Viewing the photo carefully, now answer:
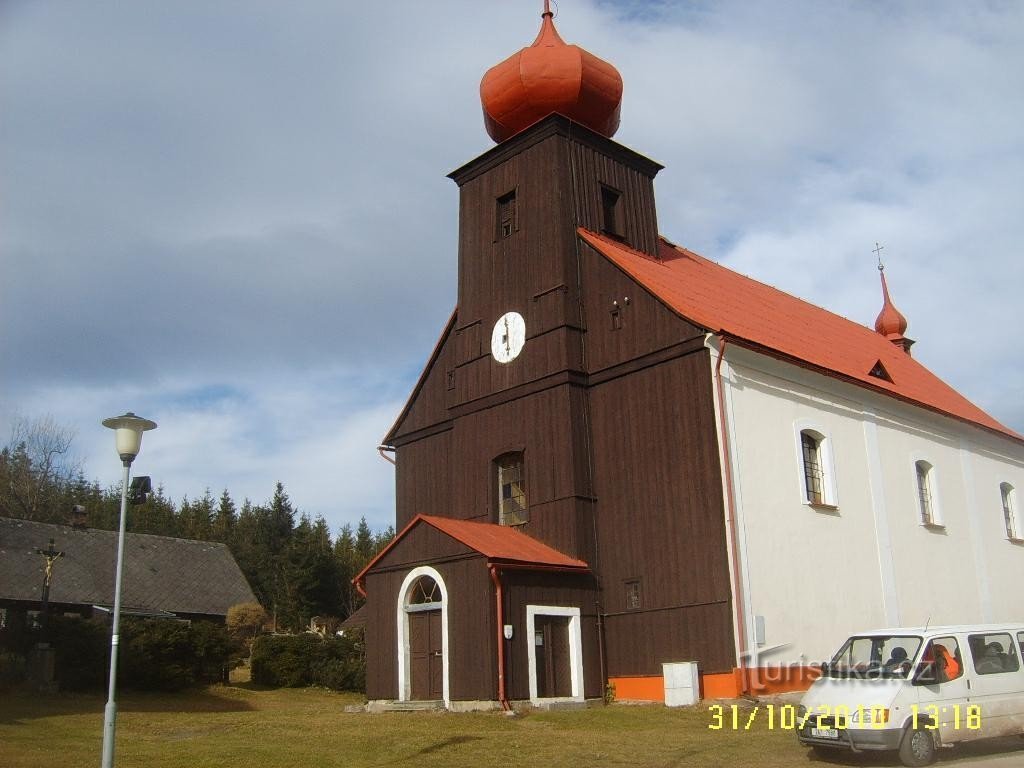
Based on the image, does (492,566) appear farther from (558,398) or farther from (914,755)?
(914,755)

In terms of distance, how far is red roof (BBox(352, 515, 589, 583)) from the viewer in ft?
64.3

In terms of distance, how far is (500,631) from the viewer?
18.9 meters

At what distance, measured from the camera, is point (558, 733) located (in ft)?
52.0

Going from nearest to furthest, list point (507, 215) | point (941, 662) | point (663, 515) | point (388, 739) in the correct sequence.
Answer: point (941, 662)
point (388, 739)
point (663, 515)
point (507, 215)

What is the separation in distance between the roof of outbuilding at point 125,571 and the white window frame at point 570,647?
67.4ft

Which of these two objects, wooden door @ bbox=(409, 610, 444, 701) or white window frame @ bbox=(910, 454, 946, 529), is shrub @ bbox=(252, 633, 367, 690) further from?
white window frame @ bbox=(910, 454, 946, 529)

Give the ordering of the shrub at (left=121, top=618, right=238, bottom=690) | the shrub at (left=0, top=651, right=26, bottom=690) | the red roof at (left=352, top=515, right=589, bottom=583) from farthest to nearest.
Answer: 1. the shrub at (left=121, top=618, right=238, bottom=690)
2. the shrub at (left=0, top=651, right=26, bottom=690)
3. the red roof at (left=352, top=515, right=589, bottom=583)

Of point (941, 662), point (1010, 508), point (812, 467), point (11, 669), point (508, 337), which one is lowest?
point (941, 662)

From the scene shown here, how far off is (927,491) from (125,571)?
2809 centimetres

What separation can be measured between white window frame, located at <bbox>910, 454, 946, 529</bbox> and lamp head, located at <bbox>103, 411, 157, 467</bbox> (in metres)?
19.7

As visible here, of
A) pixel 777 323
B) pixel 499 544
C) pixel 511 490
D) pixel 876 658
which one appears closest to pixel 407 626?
pixel 499 544

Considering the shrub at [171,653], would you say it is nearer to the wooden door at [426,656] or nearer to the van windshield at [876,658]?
the wooden door at [426,656]

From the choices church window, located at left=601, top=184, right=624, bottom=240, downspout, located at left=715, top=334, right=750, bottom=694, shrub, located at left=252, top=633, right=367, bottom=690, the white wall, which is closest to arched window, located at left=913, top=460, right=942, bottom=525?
the white wall

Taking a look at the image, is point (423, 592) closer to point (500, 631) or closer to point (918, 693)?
point (500, 631)
